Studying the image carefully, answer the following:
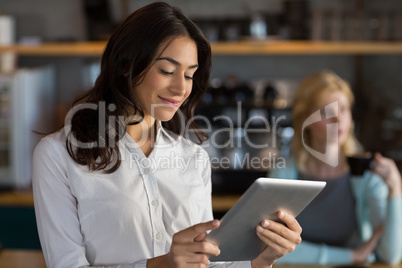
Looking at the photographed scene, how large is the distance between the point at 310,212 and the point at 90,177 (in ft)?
4.36

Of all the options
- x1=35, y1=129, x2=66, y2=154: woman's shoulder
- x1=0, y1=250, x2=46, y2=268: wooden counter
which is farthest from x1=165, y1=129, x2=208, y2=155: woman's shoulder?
x1=0, y1=250, x2=46, y2=268: wooden counter

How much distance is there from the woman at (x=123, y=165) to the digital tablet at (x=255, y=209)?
36mm

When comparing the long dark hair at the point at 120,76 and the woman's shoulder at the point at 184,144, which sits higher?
the long dark hair at the point at 120,76

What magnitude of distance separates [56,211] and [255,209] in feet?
1.51

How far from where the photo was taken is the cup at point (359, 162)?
7.27 ft

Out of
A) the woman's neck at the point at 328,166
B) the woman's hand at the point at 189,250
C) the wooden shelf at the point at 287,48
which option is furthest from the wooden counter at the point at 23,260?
the wooden shelf at the point at 287,48

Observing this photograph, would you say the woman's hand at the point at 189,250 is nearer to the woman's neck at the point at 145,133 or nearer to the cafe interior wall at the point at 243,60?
the woman's neck at the point at 145,133

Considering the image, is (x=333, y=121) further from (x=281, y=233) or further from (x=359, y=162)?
(x=281, y=233)

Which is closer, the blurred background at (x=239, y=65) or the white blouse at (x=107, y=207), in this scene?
the white blouse at (x=107, y=207)

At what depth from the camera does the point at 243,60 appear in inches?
155

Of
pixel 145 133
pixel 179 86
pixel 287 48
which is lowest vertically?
pixel 287 48

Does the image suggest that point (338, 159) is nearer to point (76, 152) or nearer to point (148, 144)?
point (148, 144)

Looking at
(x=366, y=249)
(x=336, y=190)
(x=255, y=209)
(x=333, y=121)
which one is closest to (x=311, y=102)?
(x=333, y=121)

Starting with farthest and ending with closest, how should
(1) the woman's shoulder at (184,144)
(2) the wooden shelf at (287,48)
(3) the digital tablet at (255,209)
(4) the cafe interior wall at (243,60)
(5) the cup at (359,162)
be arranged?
(4) the cafe interior wall at (243,60) → (2) the wooden shelf at (287,48) → (5) the cup at (359,162) → (1) the woman's shoulder at (184,144) → (3) the digital tablet at (255,209)
